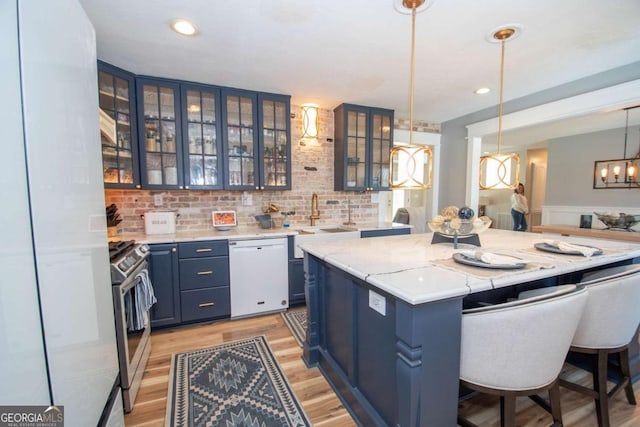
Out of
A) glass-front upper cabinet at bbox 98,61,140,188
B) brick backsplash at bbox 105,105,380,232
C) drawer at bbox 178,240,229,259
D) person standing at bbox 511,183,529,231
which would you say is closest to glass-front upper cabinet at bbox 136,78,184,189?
glass-front upper cabinet at bbox 98,61,140,188

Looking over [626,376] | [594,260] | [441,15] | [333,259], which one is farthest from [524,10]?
[626,376]

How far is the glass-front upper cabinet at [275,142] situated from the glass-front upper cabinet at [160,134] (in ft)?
2.98

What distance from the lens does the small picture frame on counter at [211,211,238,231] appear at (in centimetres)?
320

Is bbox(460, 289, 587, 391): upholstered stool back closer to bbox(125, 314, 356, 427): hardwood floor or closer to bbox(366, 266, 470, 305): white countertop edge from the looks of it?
bbox(366, 266, 470, 305): white countertop edge

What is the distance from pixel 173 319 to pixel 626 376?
349 cm

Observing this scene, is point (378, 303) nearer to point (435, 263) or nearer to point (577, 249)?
point (435, 263)

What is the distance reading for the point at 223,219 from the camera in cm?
324

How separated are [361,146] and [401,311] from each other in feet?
9.84

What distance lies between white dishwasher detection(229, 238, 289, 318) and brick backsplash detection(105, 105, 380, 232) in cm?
65

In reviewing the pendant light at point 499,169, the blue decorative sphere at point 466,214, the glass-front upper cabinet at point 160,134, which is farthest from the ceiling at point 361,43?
the blue decorative sphere at point 466,214

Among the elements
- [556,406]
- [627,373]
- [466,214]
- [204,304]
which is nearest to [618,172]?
[627,373]

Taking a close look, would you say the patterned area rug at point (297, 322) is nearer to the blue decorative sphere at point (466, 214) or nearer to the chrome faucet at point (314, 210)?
the chrome faucet at point (314, 210)

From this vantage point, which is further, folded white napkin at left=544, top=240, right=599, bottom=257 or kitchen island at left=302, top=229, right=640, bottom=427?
folded white napkin at left=544, top=240, right=599, bottom=257

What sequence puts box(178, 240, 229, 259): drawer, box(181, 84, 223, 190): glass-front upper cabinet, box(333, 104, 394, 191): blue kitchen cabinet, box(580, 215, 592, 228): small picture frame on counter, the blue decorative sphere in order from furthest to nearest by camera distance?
box(580, 215, 592, 228): small picture frame on counter
box(333, 104, 394, 191): blue kitchen cabinet
box(181, 84, 223, 190): glass-front upper cabinet
box(178, 240, 229, 259): drawer
the blue decorative sphere
